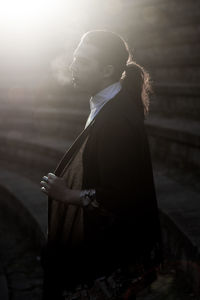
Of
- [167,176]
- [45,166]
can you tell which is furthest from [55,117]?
[167,176]

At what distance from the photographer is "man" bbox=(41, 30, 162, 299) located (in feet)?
6.32

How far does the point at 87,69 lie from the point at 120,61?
162 mm

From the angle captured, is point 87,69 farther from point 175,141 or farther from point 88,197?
point 175,141

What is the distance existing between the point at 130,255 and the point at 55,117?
18.6ft

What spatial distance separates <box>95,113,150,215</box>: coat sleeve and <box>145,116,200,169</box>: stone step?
2.65 metres

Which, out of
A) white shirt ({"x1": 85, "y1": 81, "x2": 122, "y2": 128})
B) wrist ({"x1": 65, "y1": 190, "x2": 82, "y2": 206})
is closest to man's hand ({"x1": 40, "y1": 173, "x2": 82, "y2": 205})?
wrist ({"x1": 65, "y1": 190, "x2": 82, "y2": 206})

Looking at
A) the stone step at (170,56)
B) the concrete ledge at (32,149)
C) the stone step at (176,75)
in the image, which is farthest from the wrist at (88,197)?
the stone step at (170,56)

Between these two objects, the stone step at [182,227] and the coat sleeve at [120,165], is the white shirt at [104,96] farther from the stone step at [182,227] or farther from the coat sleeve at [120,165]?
the stone step at [182,227]

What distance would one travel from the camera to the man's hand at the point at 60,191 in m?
1.99

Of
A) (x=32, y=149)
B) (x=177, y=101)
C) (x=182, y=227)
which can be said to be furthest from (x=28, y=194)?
(x=182, y=227)

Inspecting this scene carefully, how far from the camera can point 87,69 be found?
2.04m

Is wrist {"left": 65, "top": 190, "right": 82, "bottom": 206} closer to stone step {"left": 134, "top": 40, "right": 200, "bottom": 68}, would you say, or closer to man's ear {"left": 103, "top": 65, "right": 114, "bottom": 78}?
man's ear {"left": 103, "top": 65, "right": 114, "bottom": 78}

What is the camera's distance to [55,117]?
→ 7.55 m

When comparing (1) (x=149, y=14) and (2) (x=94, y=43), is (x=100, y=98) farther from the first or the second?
(1) (x=149, y=14)
